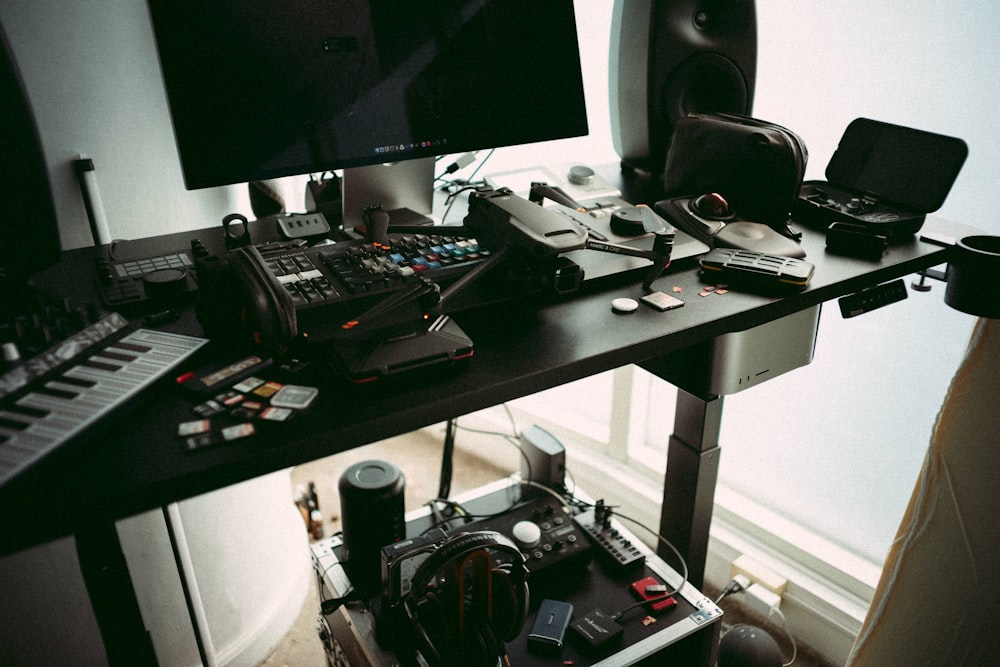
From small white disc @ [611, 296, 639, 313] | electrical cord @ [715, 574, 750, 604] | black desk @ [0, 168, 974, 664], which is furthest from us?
electrical cord @ [715, 574, 750, 604]

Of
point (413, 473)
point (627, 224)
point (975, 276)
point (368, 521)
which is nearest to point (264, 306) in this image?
point (627, 224)

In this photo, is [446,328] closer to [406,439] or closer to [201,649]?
[201,649]

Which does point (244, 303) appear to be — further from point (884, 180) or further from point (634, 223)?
point (884, 180)

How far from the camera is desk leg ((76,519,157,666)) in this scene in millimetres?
705

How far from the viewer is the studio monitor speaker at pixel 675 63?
146 cm

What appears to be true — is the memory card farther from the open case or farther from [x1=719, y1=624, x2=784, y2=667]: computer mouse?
[x1=719, y1=624, x2=784, y2=667]: computer mouse

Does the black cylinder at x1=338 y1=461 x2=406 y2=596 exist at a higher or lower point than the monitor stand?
lower

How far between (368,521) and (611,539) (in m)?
0.45

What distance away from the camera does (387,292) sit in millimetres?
849

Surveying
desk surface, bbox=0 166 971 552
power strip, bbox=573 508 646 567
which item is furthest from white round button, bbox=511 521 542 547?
desk surface, bbox=0 166 971 552

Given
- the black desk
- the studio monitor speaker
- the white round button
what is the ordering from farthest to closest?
1. the studio monitor speaker
2. the white round button
3. the black desk

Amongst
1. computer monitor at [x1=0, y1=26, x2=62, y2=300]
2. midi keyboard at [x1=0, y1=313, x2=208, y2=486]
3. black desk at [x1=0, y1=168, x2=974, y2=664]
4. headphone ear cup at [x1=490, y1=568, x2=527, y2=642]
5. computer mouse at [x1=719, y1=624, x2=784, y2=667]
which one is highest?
computer monitor at [x1=0, y1=26, x2=62, y2=300]

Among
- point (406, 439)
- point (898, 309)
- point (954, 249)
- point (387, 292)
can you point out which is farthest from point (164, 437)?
point (406, 439)

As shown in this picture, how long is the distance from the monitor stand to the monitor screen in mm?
89
